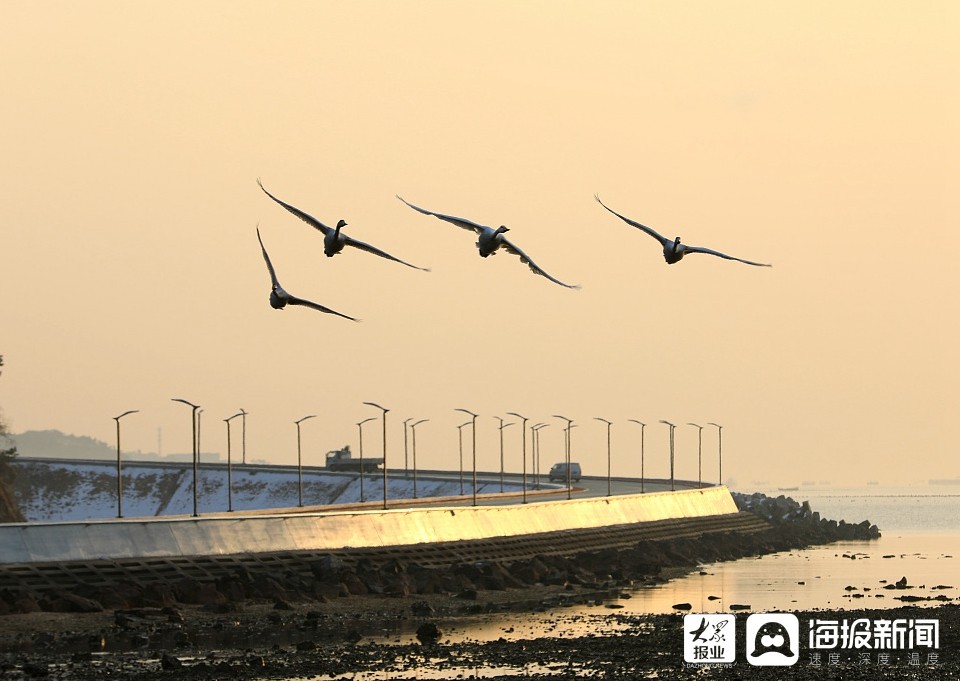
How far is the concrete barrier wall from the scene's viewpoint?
7612 centimetres

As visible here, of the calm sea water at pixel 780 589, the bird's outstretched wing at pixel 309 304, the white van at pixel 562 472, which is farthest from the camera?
the white van at pixel 562 472

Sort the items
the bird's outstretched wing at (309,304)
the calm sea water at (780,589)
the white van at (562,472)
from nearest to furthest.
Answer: the bird's outstretched wing at (309,304) < the calm sea water at (780,589) < the white van at (562,472)

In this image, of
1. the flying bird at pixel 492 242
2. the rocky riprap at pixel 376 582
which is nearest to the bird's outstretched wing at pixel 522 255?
the flying bird at pixel 492 242

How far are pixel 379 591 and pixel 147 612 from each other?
51.0 ft

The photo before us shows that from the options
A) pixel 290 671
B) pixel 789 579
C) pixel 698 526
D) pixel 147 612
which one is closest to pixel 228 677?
pixel 290 671

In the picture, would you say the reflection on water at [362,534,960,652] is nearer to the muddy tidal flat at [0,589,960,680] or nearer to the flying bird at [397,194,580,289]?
the muddy tidal flat at [0,589,960,680]

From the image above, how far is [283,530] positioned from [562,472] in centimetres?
10587

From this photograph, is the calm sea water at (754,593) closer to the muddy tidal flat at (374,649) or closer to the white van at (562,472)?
the muddy tidal flat at (374,649)

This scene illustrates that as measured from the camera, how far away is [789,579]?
107 meters

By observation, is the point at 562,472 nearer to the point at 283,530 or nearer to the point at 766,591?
the point at 766,591

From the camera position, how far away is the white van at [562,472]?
190 meters

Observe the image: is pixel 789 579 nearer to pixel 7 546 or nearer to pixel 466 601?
pixel 466 601

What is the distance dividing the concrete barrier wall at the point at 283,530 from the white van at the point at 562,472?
56.5 metres

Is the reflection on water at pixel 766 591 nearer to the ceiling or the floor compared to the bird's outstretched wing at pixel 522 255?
nearer to the floor
